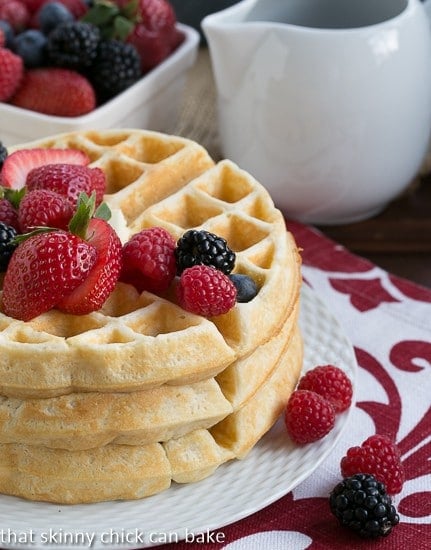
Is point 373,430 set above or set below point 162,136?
below

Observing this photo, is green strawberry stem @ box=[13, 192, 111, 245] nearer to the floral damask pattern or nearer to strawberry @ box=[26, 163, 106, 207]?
strawberry @ box=[26, 163, 106, 207]

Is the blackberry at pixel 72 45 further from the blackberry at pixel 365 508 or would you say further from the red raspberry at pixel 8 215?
the blackberry at pixel 365 508

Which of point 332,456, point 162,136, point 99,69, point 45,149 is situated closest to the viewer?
point 332,456

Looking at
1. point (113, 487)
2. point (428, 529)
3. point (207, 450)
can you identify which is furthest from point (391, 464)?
point (113, 487)

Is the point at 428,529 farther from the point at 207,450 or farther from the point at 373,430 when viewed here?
the point at 207,450

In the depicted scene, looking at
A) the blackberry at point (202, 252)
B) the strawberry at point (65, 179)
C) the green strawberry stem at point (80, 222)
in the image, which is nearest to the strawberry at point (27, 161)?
the strawberry at point (65, 179)
